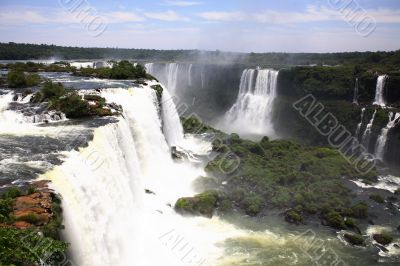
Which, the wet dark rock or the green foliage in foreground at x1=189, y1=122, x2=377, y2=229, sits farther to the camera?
the wet dark rock

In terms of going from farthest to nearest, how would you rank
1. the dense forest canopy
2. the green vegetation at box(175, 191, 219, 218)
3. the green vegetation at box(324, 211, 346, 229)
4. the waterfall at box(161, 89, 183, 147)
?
1. the dense forest canopy
2. the waterfall at box(161, 89, 183, 147)
3. the green vegetation at box(175, 191, 219, 218)
4. the green vegetation at box(324, 211, 346, 229)

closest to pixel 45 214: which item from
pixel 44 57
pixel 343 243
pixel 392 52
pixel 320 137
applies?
pixel 343 243

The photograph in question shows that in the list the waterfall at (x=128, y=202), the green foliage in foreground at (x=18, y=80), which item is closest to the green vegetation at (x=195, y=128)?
the waterfall at (x=128, y=202)

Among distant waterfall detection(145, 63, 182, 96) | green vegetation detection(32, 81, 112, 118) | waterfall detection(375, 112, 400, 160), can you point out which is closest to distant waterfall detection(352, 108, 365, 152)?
waterfall detection(375, 112, 400, 160)

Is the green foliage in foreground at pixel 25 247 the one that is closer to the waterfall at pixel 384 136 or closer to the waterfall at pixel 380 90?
the waterfall at pixel 384 136

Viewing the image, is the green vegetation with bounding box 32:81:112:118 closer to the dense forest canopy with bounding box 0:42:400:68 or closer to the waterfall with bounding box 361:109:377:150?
the waterfall with bounding box 361:109:377:150
